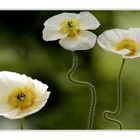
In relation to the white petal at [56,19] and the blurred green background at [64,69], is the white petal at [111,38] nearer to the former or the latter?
the blurred green background at [64,69]

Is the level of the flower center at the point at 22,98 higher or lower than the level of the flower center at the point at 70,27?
lower

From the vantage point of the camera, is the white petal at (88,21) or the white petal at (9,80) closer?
the white petal at (9,80)

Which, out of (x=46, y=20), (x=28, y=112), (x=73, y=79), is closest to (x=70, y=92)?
(x=73, y=79)

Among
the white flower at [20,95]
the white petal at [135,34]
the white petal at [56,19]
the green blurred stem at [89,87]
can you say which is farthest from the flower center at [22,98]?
the white petal at [135,34]

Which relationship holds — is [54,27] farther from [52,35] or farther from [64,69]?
[64,69]

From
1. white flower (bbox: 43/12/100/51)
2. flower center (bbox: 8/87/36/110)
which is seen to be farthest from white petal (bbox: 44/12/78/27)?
flower center (bbox: 8/87/36/110)

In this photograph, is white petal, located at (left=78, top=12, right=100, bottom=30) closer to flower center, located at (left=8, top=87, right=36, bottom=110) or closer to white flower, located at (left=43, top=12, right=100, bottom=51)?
white flower, located at (left=43, top=12, right=100, bottom=51)
